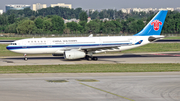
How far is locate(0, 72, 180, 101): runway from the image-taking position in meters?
18.6

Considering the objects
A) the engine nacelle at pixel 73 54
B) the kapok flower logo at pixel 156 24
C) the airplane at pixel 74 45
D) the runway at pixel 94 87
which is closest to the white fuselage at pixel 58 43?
the airplane at pixel 74 45

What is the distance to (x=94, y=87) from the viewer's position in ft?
71.6

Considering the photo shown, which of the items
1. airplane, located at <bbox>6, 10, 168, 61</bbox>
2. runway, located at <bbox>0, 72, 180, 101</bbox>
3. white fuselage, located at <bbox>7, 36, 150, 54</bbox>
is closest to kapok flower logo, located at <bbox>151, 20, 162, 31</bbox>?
airplane, located at <bbox>6, 10, 168, 61</bbox>

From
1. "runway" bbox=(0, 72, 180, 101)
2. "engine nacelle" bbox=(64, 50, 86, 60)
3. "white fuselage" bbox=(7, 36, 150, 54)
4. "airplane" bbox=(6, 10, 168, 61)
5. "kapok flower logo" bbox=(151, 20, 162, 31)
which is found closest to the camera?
"runway" bbox=(0, 72, 180, 101)

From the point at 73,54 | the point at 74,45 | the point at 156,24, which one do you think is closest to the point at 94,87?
the point at 73,54

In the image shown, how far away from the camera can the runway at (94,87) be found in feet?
61.1

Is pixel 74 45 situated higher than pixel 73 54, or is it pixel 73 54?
pixel 74 45

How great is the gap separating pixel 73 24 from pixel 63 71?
12727 cm

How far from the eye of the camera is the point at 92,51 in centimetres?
4278

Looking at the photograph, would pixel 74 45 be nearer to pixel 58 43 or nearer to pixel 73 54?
pixel 58 43

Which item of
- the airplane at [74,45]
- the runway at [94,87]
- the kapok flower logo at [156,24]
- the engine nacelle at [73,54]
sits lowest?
the runway at [94,87]

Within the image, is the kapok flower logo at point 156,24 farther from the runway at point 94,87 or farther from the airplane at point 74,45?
the runway at point 94,87

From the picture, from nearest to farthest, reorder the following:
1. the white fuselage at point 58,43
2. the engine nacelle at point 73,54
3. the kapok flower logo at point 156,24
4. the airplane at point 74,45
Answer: the engine nacelle at point 73,54
the airplane at point 74,45
the white fuselage at point 58,43
the kapok flower logo at point 156,24

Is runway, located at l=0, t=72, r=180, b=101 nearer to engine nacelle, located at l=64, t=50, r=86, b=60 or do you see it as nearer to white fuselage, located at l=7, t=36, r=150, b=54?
engine nacelle, located at l=64, t=50, r=86, b=60
